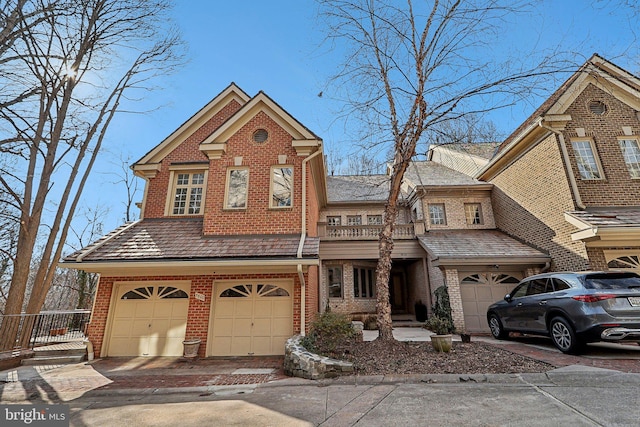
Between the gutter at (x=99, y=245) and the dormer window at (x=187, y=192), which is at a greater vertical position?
the dormer window at (x=187, y=192)

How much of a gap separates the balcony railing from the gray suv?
21.4 ft

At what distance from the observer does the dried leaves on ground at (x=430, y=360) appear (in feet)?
17.5

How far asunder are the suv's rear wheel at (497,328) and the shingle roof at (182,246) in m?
6.22

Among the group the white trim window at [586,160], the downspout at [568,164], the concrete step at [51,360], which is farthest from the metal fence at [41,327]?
the white trim window at [586,160]

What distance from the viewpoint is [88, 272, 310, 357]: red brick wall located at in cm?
816

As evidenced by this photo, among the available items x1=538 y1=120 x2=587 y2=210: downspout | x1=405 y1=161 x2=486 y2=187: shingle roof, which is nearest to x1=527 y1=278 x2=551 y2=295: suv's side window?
x1=538 y1=120 x2=587 y2=210: downspout

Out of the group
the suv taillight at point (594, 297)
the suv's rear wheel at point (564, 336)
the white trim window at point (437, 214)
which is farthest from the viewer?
the white trim window at point (437, 214)

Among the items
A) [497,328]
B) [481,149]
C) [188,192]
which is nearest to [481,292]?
[497,328]

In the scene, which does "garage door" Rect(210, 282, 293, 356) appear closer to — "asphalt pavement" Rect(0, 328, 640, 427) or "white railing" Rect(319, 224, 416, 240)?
"asphalt pavement" Rect(0, 328, 640, 427)

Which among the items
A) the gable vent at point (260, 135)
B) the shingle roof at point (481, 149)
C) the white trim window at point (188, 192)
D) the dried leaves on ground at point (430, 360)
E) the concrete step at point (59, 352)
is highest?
the shingle roof at point (481, 149)

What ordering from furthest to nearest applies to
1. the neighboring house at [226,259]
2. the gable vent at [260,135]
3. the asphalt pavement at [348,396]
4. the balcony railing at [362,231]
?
the balcony railing at [362,231] < the gable vent at [260,135] < the neighboring house at [226,259] < the asphalt pavement at [348,396]

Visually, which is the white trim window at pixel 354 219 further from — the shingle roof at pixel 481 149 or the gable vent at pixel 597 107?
the gable vent at pixel 597 107

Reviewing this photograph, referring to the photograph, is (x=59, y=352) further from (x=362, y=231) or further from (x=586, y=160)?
(x=586, y=160)

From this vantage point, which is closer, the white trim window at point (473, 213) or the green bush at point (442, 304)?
the green bush at point (442, 304)
